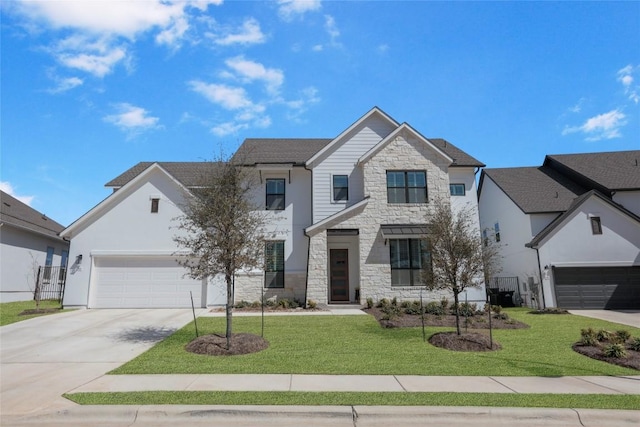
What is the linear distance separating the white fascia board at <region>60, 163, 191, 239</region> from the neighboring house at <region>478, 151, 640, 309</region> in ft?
62.3

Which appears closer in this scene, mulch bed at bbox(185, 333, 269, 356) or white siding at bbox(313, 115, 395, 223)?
mulch bed at bbox(185, 333, 269, 356)

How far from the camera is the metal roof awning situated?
17078mm

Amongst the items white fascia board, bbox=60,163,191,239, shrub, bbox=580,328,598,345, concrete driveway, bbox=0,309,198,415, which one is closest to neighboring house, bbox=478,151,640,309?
shrub, bbox=580,328,598,345

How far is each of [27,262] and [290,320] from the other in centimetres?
1922

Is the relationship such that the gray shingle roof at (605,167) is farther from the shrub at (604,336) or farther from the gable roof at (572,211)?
the shrub at (604,336)

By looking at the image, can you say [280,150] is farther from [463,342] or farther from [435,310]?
[463,342]

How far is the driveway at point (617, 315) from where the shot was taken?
14.5m

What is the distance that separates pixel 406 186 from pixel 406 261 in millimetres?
3863

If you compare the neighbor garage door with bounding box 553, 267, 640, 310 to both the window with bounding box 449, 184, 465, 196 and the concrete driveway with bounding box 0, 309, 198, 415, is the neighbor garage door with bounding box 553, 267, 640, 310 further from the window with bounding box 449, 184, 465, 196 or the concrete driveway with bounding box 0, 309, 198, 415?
the concrete driveway with bounding box 0, 309, 198, 415

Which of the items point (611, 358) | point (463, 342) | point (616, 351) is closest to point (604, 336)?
point (616, 351)

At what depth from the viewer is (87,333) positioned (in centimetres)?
1127

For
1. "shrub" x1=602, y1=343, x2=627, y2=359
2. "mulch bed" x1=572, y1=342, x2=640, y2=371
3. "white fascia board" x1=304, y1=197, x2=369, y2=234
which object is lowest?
"mulch bed" x1=572, y1=342, x2=640, y2=371

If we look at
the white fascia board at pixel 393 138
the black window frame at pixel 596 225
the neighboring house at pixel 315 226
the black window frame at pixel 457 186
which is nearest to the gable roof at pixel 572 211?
the black window frame at pixel 596 225

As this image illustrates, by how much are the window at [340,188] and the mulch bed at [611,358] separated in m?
11.7
